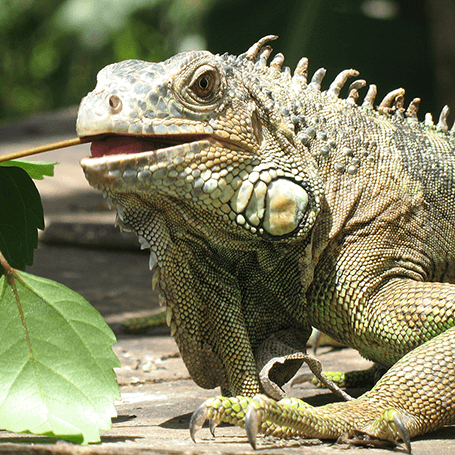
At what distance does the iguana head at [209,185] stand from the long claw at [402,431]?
1010mm

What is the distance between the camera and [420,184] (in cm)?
418

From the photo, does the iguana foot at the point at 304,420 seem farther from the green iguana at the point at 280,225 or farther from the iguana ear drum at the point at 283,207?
the iguana ear drum at the point at 283,207

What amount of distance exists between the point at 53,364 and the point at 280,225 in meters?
1.41

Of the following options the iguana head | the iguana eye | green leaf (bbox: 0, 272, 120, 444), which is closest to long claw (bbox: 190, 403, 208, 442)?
green leaf (bbox: 0, 272, 120, 444)

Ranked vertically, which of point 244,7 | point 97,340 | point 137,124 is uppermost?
point 244,7

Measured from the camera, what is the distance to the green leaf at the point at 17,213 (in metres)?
3.69

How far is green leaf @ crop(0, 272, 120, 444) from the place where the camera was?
2814mm

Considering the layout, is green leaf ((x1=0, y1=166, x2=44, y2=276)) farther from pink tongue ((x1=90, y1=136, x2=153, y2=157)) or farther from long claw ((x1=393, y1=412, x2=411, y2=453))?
long claw ((x1=393, y1=412, x2=411, y2=453))

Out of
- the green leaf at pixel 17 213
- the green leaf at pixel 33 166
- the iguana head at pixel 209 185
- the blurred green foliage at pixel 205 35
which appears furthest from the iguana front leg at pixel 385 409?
the blurred green foliage at pixel 205 35

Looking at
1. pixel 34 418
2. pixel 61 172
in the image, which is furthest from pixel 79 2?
pixel 34 418

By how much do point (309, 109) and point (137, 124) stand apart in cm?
123

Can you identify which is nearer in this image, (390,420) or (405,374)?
(390,420)

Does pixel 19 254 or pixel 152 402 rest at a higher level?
pixel 19 254

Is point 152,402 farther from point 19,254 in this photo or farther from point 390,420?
point 390,420
